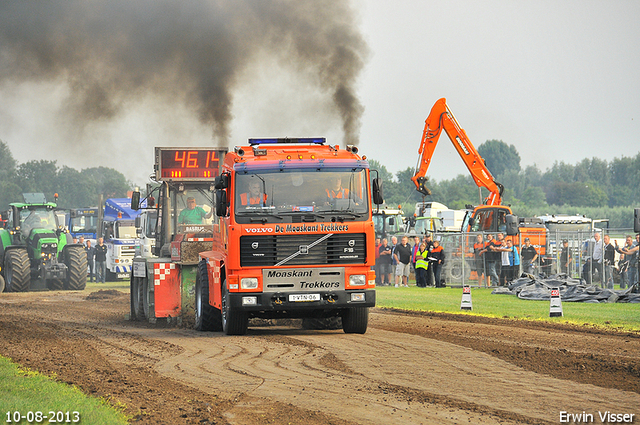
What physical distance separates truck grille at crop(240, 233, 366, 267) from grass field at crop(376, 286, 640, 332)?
574 cm

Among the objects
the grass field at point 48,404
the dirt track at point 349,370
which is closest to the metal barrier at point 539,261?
the dirt track at point 349,370

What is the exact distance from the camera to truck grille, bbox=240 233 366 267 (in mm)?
13297

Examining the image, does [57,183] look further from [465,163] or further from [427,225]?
[465,163]

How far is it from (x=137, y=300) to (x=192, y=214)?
2.36 meters

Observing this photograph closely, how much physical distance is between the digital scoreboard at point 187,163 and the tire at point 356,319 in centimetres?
595

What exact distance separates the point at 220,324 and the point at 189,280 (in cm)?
163

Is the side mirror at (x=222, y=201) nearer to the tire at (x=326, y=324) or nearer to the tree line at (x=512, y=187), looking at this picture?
the tire at (x=326, y=324)

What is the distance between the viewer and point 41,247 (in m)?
31.1

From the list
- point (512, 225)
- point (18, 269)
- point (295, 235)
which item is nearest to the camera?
point (295, 235)

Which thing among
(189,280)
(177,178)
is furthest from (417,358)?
(177,178)

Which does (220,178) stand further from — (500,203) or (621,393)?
(500,203)

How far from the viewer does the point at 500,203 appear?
3428 cm

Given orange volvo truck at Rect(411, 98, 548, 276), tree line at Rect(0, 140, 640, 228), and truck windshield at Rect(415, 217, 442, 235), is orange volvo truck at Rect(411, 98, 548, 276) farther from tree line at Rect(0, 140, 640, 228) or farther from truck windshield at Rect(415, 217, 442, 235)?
tree line at Rect(0, 140, 640, 228)

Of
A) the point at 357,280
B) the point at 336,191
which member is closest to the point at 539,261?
the point at 357,280
